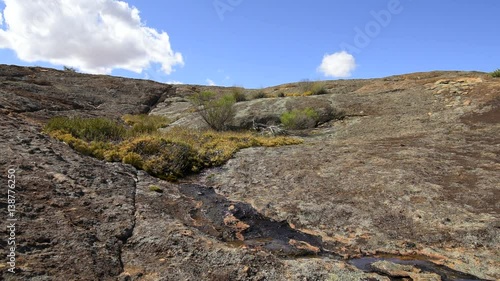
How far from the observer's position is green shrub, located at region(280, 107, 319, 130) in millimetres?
20438

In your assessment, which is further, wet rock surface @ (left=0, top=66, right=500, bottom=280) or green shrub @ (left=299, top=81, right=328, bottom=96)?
green shrub @ (left=299, top=81, right=328, bottom=96)

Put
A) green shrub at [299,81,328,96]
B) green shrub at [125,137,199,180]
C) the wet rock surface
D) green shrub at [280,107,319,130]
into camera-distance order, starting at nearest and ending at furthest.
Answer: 1. the wet rock surface
2. green shrub at [125,137,199,180]
3. green shrub at [280,107,319,130]
4. green shrub at [299,81,328,96]

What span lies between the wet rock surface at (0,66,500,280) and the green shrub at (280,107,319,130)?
5760 mm

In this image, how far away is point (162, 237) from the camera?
6398 mm

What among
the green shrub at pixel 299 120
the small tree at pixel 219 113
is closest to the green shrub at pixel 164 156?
the small tree at pixel 219 113

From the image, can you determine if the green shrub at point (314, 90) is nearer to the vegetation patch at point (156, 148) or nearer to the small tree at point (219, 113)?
the small tree at point (219, 113)

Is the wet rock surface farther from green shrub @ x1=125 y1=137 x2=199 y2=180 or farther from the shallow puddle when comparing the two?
green shrub @ x1=125 y1=137 x2=199 y2=180

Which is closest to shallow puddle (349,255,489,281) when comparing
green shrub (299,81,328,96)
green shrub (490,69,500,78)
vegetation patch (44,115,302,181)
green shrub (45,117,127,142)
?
vegetation patch (44,115,302,181)

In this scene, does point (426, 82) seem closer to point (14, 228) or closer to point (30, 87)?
point (14, 228)

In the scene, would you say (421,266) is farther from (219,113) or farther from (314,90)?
(314,90)

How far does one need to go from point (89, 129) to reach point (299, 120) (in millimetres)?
11322

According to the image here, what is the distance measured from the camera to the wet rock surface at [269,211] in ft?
18.1

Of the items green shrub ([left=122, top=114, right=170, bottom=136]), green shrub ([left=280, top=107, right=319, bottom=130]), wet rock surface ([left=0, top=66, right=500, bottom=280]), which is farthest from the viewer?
green shrub ([left=280, top=107, right=319, bottom=130])

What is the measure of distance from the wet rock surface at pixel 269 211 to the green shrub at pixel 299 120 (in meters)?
5.76
